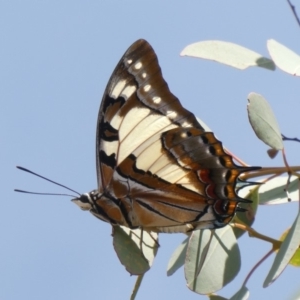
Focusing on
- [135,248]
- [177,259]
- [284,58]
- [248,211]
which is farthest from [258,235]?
[284,58]

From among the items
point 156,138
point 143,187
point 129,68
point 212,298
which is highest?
point 129,68

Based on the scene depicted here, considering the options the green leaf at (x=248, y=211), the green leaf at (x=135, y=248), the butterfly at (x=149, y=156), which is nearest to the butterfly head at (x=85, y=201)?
the butterfly at (x=149, y=156)

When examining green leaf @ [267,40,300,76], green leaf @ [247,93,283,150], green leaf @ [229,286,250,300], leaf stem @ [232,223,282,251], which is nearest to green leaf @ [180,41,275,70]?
green leaf @ [267,40,300,76]

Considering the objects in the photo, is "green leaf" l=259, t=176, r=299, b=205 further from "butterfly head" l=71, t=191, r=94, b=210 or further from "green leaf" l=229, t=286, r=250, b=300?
"butterfly head" l=71, t=191, r=94, b=210

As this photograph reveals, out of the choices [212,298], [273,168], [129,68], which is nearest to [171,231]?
[212,298]

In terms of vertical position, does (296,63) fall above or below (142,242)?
above

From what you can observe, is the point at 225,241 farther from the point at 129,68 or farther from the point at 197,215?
the point at 129,68
